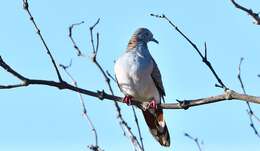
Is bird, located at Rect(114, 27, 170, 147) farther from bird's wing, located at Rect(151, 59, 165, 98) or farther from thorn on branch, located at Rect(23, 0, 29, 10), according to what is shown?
thorn on branch, located at Rect(23, 0, 29, 10)

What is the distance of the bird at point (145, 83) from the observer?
325 inches

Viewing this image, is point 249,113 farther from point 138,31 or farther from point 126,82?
point 138,31

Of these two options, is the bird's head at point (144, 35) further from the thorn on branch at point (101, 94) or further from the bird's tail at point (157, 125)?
the thorn on branch at point (101, 94)

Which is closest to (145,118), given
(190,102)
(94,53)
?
(94,53)

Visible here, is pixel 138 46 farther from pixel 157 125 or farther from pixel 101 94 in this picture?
pixel 101 94

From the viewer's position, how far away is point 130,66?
8.33 metres

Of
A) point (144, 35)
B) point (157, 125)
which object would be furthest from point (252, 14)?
point (144, 35)

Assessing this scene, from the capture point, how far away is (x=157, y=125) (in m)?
8.34

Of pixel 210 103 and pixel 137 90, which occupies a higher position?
pixel 137 90

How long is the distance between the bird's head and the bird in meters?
0.71

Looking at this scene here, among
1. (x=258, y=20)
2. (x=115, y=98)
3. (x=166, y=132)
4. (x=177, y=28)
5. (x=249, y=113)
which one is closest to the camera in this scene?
(x=258, y=20)

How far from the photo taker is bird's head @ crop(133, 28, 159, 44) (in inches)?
373

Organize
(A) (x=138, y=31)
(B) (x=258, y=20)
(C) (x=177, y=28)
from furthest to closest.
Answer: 1. (A) (x=138, y=31)
2. (C) (x=177, y=28)
3. (B) (x=258, y=20)

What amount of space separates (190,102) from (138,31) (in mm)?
4988
